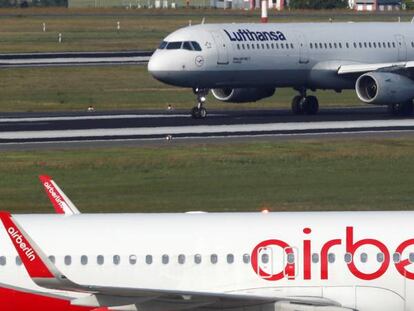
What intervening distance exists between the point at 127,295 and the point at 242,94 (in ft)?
184

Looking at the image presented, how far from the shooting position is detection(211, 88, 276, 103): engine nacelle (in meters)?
76.6

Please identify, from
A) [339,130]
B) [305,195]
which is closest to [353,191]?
[305,195]

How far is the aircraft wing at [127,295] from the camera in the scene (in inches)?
795

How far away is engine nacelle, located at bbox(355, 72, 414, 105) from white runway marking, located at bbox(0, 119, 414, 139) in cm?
224

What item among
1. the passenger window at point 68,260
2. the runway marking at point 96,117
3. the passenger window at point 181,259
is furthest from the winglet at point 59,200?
the runway marking at point 96,117

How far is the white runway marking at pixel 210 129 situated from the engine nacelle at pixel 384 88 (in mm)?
2244

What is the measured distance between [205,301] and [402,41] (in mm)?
57918

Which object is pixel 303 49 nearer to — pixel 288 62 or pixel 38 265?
pixel 288 62

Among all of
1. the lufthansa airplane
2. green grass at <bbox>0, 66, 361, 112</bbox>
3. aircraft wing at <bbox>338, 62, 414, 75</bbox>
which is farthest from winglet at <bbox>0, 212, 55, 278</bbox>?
green grass at <bbox>0, 66, 361, 112</bbox>

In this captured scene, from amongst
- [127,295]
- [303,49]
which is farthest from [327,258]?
[303,49]

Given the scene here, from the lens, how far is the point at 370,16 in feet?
576

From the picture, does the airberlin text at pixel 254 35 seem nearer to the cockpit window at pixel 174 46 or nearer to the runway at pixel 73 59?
the cockpit window at pixel 174 46

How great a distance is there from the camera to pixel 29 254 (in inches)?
814

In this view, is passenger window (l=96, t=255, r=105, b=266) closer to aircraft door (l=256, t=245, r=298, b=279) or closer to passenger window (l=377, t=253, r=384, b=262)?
aircraft door (l=256, t=245, r=298, b=279)
